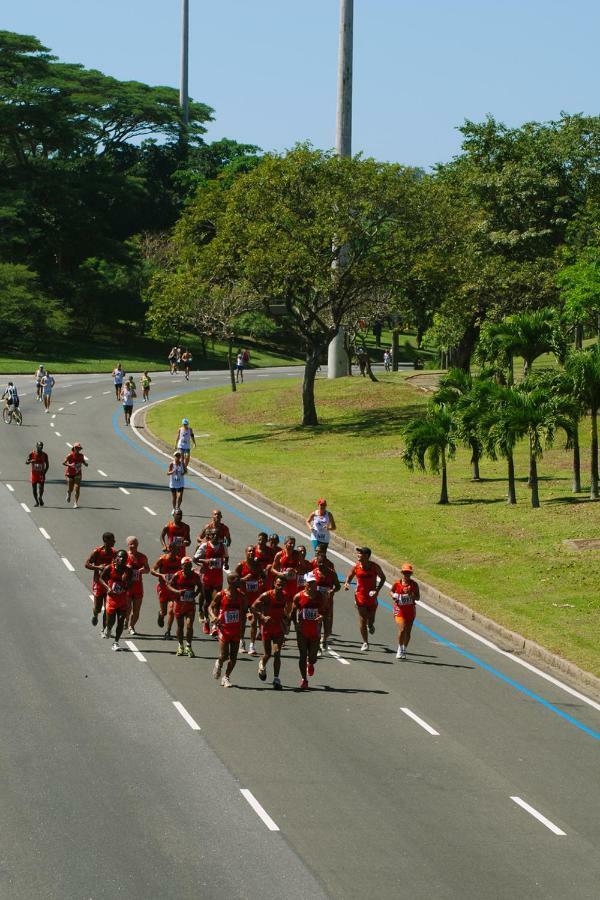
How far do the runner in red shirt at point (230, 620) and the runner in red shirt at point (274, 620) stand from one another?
1.35 feet

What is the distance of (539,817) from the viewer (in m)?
14.5

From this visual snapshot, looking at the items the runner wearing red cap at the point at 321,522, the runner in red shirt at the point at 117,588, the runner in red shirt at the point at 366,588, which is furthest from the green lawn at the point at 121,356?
the runner in red shirt at the point at 366,588

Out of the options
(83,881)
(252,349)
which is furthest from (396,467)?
(252,349)

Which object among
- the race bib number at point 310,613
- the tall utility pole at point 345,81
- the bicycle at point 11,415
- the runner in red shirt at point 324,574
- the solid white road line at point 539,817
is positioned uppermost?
the tall utility pole at point 345,81

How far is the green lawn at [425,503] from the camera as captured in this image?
85.6 feet

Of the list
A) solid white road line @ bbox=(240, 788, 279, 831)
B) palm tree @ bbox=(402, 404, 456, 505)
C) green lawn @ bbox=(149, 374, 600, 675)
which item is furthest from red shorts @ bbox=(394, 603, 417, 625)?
palm tree @ bbox=(402, 404, 456, 505)

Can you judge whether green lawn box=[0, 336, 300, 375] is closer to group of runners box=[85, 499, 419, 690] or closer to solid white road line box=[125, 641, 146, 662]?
group of runners box=[85, 499, 419, 690]

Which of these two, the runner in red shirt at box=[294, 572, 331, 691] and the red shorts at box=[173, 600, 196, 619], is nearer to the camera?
the runner in red shirt at box=[294, 572, 331, 691]

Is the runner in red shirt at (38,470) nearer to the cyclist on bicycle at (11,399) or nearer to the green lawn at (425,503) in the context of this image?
the green lawn at (425,503)

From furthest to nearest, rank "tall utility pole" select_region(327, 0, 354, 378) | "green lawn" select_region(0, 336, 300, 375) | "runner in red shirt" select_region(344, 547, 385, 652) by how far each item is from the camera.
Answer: "green lawn" select_region(0, 336, 300, 375) → "tall utility pole" select_region(327, 0, 354, 378) → "runner in red shirt" select_region(344, 547, 385, 652)

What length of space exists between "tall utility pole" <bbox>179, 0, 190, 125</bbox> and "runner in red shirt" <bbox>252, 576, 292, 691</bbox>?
103 meters

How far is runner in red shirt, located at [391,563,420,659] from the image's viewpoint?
20984 mm

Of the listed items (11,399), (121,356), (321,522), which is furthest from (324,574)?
(121,356)

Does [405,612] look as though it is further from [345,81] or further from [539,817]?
[345,81]
